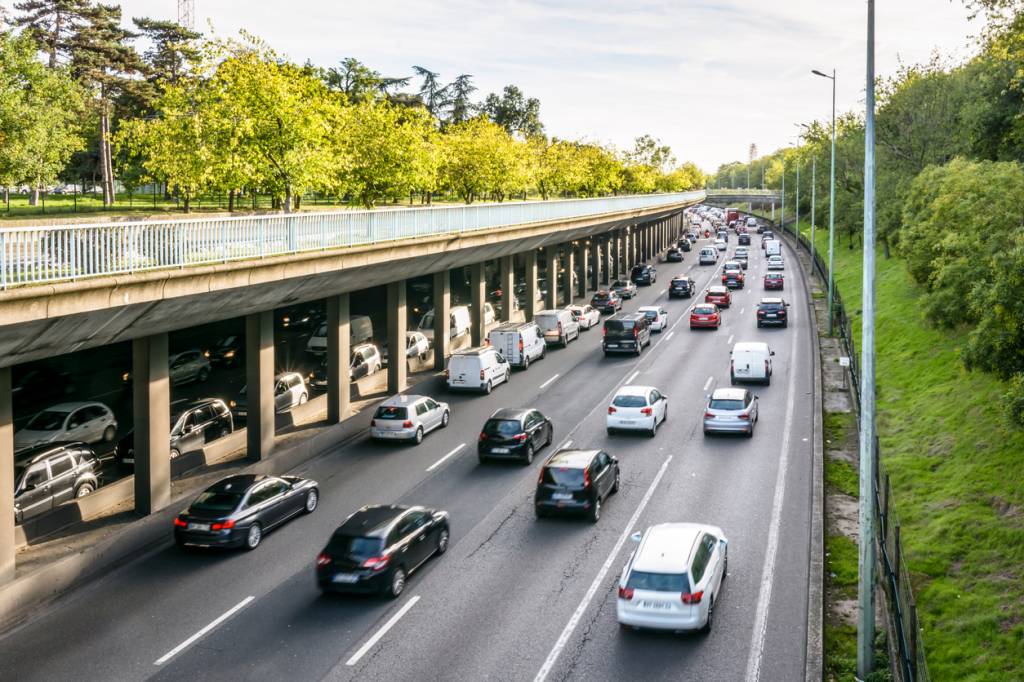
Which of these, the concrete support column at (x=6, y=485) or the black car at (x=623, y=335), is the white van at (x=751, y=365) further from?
the concrete support column at (x=6, y=485)

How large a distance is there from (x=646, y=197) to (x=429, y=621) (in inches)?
2545

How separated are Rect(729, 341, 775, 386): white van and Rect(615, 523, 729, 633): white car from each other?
19.9 meters

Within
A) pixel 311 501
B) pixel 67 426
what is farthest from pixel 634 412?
Result: pixel 67 426

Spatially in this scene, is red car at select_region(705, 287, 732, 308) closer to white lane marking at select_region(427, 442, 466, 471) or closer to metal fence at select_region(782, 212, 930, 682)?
white lane marking at select_region(427, 442, 466, 471)

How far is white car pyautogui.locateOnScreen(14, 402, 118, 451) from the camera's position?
88.7 ft

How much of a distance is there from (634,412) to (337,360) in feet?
33.5

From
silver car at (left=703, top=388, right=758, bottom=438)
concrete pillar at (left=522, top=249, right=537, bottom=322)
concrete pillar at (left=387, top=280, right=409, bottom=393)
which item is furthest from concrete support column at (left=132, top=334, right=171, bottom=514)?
concrete pillar at (left=522, top=249, right=537, bottom=322)

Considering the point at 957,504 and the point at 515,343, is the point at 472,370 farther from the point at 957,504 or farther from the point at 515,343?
the point at 957,504

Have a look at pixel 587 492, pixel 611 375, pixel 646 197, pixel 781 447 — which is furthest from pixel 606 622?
pixel 646 197

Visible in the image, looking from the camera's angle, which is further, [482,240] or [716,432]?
[482,240]

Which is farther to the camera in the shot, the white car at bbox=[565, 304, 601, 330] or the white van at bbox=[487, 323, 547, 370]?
the white car at bbox=[565, 304, 601, 330]

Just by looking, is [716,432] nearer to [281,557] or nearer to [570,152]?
[281,557]

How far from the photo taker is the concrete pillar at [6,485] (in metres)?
17.6

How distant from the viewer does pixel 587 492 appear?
2067 cm
